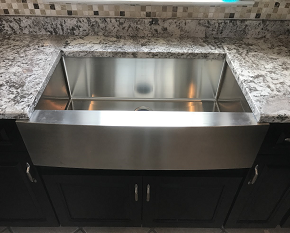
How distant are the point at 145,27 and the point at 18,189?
3.15 feet

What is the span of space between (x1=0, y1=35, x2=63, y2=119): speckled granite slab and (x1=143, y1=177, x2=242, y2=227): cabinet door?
0.55 metres

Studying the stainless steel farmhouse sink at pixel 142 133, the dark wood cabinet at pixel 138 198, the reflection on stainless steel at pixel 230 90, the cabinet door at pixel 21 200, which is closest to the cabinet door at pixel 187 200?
the dark wood cabinet at pixel 138 198

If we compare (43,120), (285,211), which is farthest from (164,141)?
(285,211)

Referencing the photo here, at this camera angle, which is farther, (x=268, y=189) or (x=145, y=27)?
(x=145, y=27)

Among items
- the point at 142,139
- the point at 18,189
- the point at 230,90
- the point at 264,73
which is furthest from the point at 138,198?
the point at 264,73

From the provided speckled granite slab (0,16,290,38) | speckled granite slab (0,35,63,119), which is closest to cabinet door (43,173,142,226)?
speckled granite slab (0,35,63,119)

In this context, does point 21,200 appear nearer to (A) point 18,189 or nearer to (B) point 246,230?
(A) point 18,189

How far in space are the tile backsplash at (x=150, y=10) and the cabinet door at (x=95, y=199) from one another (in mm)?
780

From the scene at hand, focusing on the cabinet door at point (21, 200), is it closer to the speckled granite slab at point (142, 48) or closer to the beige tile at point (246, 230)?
the speckled granite slab at point (142, 48)

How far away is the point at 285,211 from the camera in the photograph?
48.0 inches

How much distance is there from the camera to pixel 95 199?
3.75ft

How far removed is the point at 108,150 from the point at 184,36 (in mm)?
742

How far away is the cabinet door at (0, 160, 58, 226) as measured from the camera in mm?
1041

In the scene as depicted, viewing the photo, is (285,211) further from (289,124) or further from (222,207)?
(289,124)
